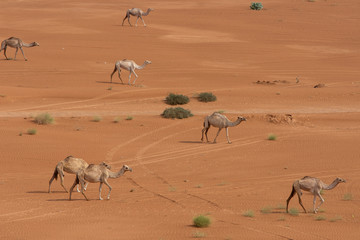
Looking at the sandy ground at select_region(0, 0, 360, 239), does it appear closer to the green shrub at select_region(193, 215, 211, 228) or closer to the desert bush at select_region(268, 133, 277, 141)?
the green shrub at select_region(193, 215, 211, 228)

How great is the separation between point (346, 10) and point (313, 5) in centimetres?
431

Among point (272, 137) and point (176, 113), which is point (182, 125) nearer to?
point (176, 113)

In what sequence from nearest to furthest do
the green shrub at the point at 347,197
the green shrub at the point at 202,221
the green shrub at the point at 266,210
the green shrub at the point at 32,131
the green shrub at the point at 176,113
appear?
the green shrub at the point at 202,221 → the green shrub at the point at 266,210 → the green shrub at the point at 347,197 → the green shrub at the point at 32,131 → the green shrub at the point at 176,113

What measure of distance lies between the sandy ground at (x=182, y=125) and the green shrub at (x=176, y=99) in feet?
1.93

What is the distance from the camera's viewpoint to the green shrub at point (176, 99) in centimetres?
3358

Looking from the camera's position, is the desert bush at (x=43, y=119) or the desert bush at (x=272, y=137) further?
the desert bush at (x=43, y=119)

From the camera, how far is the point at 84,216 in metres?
16.0

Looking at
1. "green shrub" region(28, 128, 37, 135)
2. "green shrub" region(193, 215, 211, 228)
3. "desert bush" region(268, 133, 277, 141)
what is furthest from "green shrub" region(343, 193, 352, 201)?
"green shrub" region(28, 128, 37, 135)

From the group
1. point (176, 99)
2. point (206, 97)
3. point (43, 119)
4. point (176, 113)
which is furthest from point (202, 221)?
point (206, 97)

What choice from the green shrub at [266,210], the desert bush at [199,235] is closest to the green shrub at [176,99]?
the green shrub at [266,210]

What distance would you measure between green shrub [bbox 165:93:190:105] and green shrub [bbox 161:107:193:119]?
2.67 meters

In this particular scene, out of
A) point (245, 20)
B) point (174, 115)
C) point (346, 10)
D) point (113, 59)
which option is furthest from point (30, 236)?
point (346, 10)

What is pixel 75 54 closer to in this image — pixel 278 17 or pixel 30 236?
pixel 278 17

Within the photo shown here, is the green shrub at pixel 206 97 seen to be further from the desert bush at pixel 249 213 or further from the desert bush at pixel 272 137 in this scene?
the desert bush at pixel 249 213
